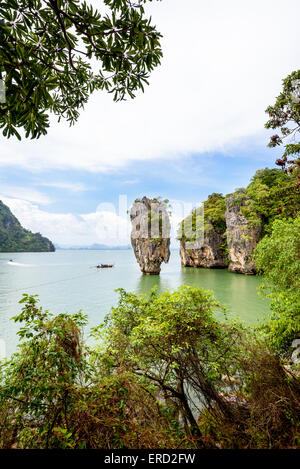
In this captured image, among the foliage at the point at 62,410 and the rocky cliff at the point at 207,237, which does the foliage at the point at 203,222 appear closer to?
the rocky cliff at the point at 207,237

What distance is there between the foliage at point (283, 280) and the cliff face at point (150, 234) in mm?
17517

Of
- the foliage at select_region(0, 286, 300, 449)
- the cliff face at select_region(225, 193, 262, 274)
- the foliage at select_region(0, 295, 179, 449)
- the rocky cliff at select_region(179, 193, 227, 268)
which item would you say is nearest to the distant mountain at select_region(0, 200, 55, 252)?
the rocky cliff at select_region(179, 193, 227, 268)

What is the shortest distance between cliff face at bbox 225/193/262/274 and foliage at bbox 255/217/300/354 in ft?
55.7

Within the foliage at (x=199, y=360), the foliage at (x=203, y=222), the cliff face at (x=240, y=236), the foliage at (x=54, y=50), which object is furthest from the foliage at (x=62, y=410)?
the foliage at (x=203, y=222)

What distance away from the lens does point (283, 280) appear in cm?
493

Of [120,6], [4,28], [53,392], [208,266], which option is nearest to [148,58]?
[120,6]

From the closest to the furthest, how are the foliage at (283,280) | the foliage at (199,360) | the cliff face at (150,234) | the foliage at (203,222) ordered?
the foliage at (199,360) < the foliage at (283,280) < the cliff face at (150,234) < the foliage at (203,222)

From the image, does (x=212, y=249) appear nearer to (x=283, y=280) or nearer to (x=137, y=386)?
(x=283, y=280)

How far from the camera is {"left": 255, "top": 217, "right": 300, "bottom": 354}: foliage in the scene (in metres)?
3.73

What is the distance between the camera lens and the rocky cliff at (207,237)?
92.3 ft

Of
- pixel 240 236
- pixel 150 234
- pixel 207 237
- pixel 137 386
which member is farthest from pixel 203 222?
pixel 137 386

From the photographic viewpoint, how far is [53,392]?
156cm

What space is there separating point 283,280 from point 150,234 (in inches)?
734

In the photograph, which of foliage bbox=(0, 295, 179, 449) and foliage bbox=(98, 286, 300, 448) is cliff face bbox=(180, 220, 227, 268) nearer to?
foliage bbox=(98, 286, 300, 448)
